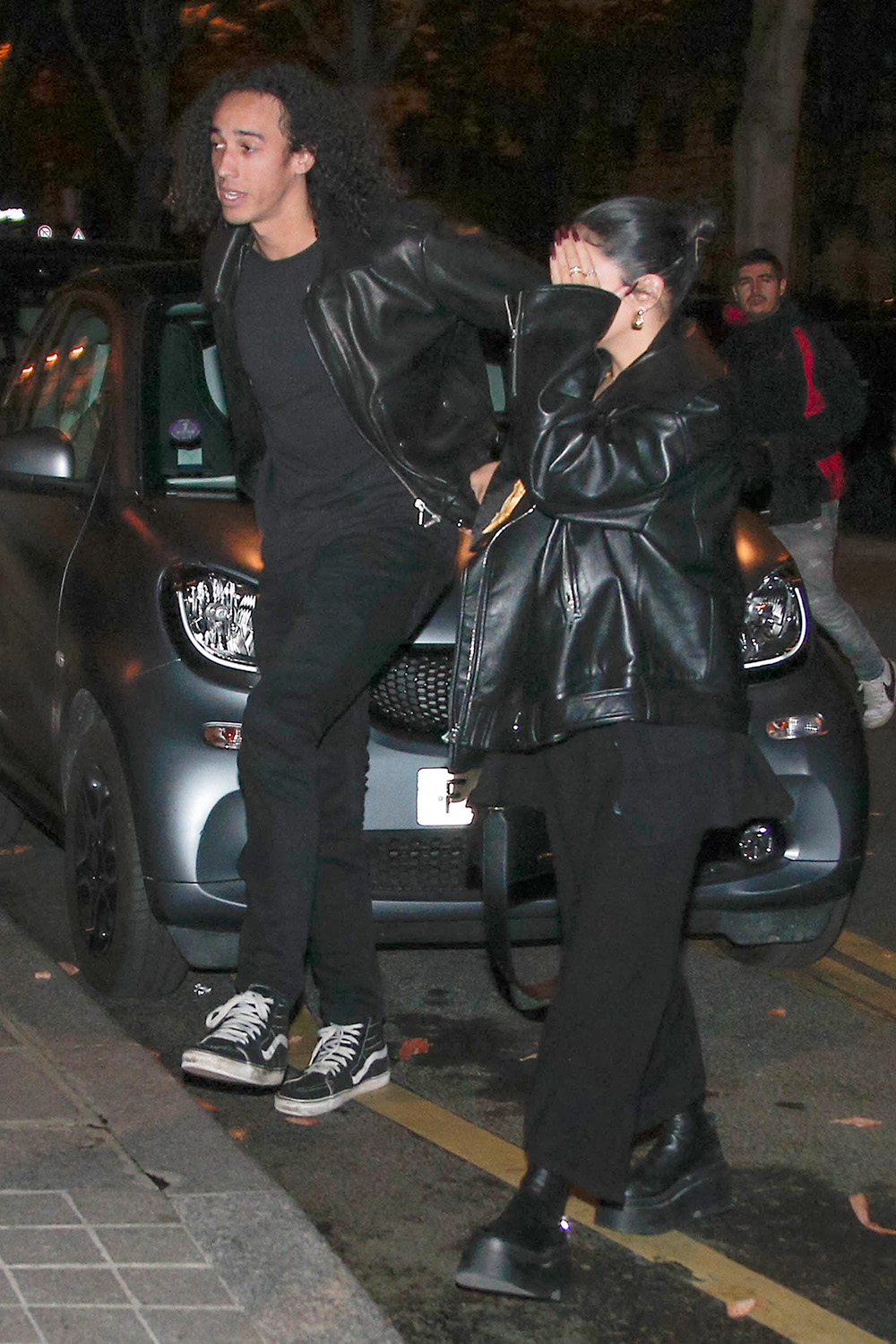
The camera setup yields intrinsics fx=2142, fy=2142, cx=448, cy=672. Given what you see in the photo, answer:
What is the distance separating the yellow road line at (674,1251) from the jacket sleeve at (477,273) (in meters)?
1.63

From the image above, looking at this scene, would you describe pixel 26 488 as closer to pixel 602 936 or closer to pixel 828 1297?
pixel 602 936

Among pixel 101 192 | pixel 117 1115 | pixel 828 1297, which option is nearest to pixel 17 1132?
pixel 117 1115

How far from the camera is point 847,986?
553 cm

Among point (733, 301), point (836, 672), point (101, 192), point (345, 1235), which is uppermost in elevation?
point (101, 192)

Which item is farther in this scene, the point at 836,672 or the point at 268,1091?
the point at 836,672

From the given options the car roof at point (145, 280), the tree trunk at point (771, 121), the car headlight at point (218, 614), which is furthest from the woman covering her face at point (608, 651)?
the tree trunk at point (771, 121)

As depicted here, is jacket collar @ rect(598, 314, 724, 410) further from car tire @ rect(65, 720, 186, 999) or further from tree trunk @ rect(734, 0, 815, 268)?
tree trunk @ rect(734, 0, 815, 268)

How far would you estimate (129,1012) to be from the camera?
17.1ft

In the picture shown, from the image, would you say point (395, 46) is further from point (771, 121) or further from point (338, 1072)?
point (338, 1072)

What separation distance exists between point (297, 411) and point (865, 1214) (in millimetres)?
1902

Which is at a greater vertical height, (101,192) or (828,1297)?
(101,192)

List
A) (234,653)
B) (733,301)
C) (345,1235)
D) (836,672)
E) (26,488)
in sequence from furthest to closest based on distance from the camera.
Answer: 1. (733,301)
2. (26,488)
3. (836,672)
4. (234,653)
5. (345,1235)

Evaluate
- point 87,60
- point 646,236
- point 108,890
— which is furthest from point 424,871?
point 87,60

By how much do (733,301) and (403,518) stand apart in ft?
13.3
